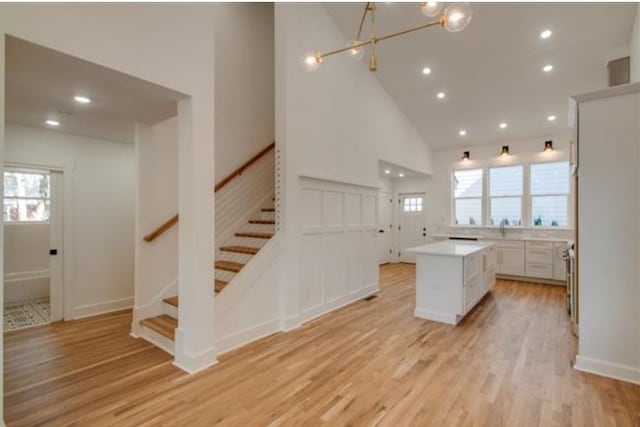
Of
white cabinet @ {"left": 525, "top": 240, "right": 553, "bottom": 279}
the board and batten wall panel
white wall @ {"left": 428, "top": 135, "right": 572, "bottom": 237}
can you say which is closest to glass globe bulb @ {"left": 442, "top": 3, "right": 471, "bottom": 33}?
the board and batten wall panel

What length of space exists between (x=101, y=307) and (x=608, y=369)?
232 inches

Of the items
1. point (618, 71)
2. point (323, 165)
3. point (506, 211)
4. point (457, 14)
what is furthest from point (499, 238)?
point (457, 14)

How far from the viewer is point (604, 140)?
9.08 feet

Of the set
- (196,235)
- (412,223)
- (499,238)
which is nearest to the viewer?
(196,235)

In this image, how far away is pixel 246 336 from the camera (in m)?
3.43

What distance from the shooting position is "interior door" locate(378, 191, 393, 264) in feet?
28.0

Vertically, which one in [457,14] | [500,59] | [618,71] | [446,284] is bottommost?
[446,284]

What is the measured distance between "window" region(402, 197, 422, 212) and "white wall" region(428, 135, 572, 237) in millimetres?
364

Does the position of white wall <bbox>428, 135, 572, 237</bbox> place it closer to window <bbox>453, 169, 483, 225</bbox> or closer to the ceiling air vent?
window <bbox>453, 169, 483, 225</bbox>

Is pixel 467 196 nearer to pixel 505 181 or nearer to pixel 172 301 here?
pixel 505 181

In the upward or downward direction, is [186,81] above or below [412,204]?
above

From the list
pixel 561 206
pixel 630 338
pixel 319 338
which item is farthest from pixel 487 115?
pixel 319 338

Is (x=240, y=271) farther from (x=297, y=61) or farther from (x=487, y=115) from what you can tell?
(x=487, y=115)

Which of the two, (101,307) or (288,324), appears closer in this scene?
(288,324)
